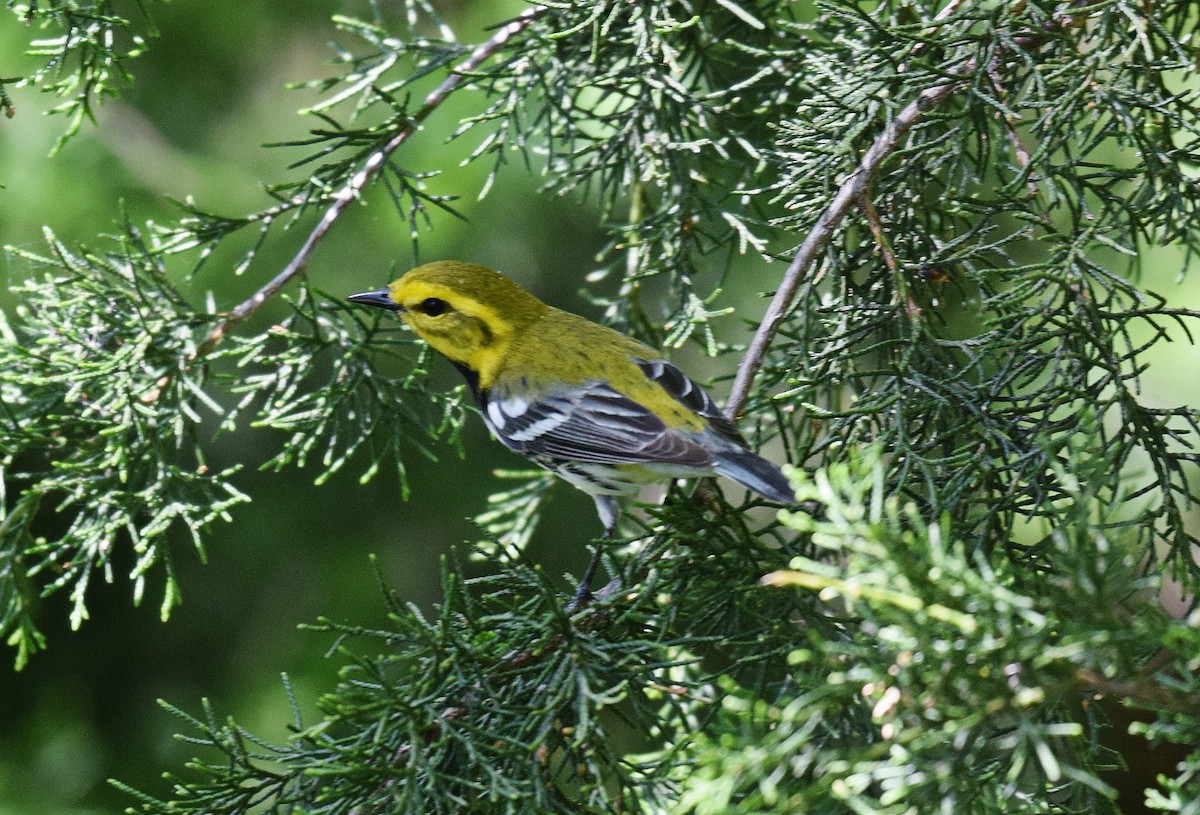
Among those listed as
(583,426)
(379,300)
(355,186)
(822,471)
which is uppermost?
(355,186)

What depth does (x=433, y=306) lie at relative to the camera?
2.92 metres

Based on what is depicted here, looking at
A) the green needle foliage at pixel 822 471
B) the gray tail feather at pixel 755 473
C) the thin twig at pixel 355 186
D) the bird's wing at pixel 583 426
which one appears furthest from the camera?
the bird's wing at pixel 583 426

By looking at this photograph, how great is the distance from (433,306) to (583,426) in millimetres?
520

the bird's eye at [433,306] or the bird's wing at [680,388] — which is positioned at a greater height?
the bird's eye at [433,306]

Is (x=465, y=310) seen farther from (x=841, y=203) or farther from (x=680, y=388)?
(x=841, y=203)

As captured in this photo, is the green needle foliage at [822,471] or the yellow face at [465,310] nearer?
the green needle foliage at [822,471]

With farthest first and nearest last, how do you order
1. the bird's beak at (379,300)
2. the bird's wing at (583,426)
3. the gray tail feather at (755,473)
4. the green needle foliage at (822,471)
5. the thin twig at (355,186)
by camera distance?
1. the bird's beak at (379,300)
2. the bird's wing at (583,426)
3. the thin twig at (355,186)
4. the gray tail feather at (755,473)
5. the green needle foliage at (822,471)

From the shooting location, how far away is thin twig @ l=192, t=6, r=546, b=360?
7.87 feet

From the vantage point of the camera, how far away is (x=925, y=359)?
1.90 m

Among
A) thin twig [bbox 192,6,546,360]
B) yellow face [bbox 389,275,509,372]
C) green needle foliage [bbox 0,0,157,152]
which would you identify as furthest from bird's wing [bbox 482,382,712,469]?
green needle foliage [bbox 0,0,157,152]

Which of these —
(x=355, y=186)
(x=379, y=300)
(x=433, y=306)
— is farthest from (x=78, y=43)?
(x=433, y=306)

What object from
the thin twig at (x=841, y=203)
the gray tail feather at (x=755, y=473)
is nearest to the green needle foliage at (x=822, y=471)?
the thin twig at (x=841, y=203)

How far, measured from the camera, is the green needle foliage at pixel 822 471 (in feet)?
4.07

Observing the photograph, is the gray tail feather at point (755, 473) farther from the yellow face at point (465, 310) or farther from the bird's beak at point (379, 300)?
the bird's beak at point (379, 300)
